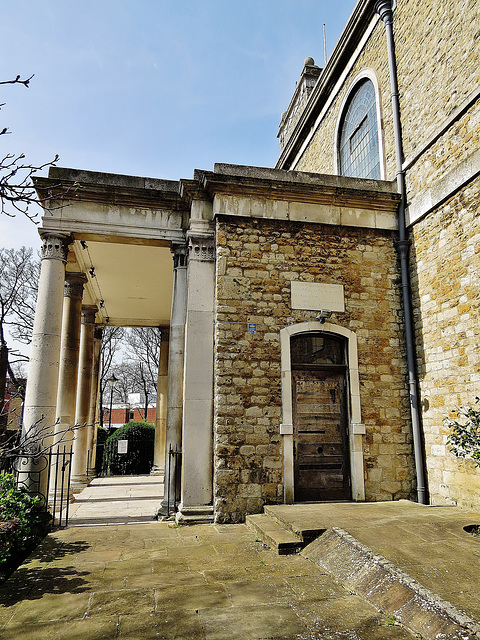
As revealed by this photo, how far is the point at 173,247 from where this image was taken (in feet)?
26.1

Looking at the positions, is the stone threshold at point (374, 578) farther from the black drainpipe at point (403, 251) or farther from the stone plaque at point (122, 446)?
the stone plaque at point (122, 446)

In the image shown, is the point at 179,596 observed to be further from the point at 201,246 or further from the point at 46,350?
the point at 201,246

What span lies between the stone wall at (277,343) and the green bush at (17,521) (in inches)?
91.6

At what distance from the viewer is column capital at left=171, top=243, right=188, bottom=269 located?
7.89 m

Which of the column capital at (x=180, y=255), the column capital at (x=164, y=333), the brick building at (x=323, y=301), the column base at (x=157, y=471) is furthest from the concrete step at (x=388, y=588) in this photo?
the column capital at (x=164, y=333)

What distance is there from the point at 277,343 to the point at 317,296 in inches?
40.7

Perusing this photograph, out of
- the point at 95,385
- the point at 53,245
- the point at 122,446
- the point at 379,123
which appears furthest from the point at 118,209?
the point at 122,446

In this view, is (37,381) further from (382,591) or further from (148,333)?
(148,333)

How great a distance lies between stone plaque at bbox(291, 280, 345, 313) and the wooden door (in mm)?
1034

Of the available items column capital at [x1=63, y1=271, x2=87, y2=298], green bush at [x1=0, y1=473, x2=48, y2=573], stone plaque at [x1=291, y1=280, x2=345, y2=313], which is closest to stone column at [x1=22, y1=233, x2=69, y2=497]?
green bush at [x1=0, y1=473, x2=48, y2=573]

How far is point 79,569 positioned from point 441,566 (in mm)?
3395

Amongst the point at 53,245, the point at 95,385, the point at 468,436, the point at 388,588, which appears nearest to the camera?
the point at 388,588

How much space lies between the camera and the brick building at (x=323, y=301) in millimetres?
6609

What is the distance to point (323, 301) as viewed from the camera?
24.5 ft
